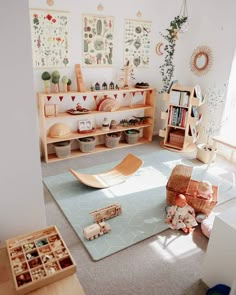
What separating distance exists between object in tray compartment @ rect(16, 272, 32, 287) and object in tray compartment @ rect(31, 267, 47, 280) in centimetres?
3

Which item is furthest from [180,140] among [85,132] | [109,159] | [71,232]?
[71,232]

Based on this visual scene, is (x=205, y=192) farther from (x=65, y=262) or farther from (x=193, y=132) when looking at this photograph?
(x=193, y=132)

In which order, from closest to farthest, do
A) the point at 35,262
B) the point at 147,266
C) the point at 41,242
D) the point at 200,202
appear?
the point at 35,262 < the point at 41,242 < the point at 147,266 < the point at 200,202

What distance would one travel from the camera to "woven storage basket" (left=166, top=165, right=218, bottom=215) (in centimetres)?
247

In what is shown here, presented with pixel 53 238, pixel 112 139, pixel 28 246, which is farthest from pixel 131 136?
pixel 28 246

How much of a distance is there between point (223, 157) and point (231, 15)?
2097 millimetres

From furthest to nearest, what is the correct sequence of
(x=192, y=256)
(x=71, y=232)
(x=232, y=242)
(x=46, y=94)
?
(x=46, y=94) → (x=71, y=232) → (x=192, y=256) → (x=232, y=242)

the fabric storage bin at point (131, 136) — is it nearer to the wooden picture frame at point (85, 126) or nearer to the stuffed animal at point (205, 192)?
the wooden picture frame at point (85, 126)

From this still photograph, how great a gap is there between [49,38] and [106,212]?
243cm

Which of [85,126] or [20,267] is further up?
[85,126]

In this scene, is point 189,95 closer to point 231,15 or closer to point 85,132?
point 231,15

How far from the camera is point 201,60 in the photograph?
4070 millimetres

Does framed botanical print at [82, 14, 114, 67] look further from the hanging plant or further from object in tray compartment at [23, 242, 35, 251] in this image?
object in tray compartment at [23, 242, 35, 251]

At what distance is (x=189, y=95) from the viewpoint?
3.86 m
